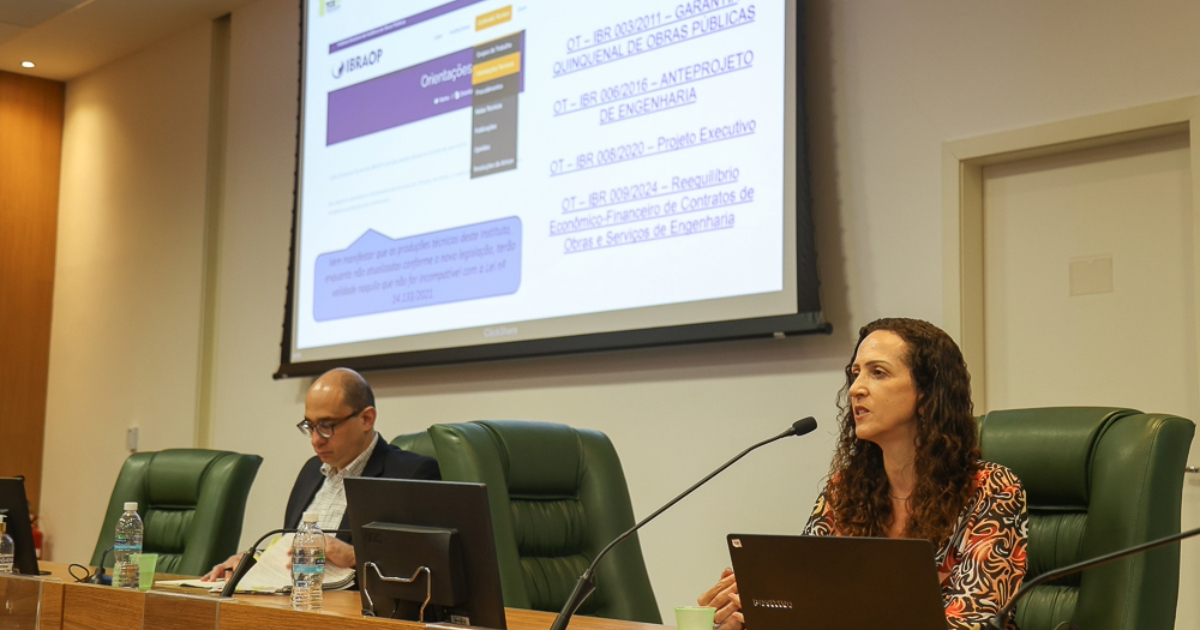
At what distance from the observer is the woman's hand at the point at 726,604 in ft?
6.29

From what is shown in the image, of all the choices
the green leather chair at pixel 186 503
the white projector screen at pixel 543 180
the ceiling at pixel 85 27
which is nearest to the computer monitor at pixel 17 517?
the green leather chair at pixel 186 503

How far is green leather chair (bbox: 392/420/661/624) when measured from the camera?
2516 millimetres

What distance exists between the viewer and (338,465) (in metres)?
3.01

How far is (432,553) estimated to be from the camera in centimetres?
180

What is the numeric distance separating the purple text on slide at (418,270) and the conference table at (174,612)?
184 centimetres

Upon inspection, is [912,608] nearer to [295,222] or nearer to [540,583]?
[540,583]

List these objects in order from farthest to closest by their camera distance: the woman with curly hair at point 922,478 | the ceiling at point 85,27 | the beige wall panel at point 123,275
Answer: the beige wall panel at point 123,275 → the ceiling at point 85,27 → the woman with curly hair at point 922,478

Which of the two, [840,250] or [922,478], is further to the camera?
[840,250]

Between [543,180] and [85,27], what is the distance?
10.5ft

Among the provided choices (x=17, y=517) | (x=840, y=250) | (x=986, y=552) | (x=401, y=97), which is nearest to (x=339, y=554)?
(x=17, y=517)

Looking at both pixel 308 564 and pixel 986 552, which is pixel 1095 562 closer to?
pixel 986 552

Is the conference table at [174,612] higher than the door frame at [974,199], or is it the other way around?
the door frame at [974,199]

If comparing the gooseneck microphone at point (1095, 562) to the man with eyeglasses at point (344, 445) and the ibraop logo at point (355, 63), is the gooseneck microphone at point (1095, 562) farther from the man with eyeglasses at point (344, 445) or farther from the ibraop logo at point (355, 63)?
the ibraop logo at point (355, 63)

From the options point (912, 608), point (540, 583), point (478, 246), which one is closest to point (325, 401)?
point (540, 583)
